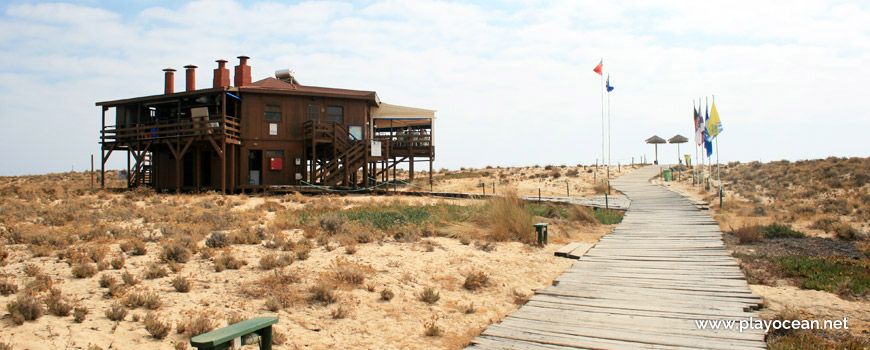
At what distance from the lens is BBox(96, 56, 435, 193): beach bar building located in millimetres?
25391

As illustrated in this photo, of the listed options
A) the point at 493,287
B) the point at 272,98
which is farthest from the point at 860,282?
the point at 272,98

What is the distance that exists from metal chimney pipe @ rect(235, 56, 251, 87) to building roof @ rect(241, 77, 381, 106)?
41 cm

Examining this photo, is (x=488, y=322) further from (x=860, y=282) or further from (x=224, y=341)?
(x=860, y=282)

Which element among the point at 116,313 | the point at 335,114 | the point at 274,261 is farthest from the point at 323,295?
the point at 335,114

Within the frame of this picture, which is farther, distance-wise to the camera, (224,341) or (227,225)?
(227,225)

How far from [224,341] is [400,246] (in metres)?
7.03

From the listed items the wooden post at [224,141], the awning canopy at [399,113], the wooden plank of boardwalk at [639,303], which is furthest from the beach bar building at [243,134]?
the wooden plank of boardwalk at [639,303]

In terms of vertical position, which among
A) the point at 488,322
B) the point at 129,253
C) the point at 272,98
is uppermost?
the point at 272,98

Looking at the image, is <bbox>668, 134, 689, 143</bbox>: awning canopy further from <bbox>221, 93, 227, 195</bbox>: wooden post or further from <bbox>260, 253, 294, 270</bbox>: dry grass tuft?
<bbox>260, 253, 294, 270</bbox>: dry grass tuft

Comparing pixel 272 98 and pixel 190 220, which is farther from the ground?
pixel 272 98

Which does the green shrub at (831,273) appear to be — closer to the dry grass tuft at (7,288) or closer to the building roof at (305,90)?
the dry grass tuft at (7,288)

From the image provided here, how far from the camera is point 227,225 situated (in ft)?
43.1

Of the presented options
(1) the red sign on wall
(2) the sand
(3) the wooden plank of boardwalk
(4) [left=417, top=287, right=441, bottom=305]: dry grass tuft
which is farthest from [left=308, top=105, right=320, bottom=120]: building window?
(4) [left=417, top=287, right=441, bottom=305]: dry grass tuft

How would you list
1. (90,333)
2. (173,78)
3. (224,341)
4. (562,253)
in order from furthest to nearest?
(173,78)
(562,253)
(90,333)
(224,341)
